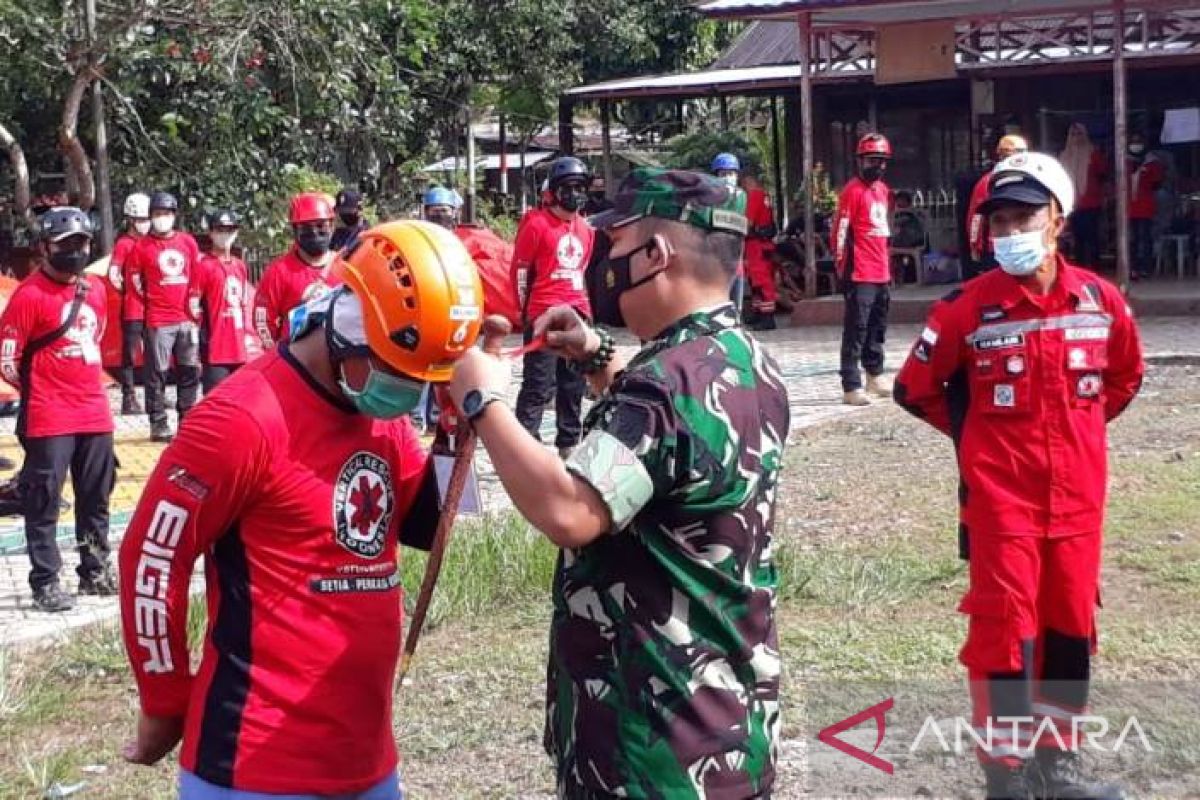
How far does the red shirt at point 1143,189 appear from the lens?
23.2m

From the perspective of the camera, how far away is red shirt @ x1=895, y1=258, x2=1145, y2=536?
17.7 feet

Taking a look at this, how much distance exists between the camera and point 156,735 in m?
3.55

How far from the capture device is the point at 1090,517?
17.8ft

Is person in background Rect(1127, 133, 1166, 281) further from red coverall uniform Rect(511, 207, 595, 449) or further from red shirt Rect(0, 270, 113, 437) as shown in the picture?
red shirt Rect(0, 270, 113, 437)

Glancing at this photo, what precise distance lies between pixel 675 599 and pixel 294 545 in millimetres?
762

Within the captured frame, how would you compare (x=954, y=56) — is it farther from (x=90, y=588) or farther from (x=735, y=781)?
(x=735, y=781)

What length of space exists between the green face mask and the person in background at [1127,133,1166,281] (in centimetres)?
2078

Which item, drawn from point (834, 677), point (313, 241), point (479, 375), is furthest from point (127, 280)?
point (479, 375)

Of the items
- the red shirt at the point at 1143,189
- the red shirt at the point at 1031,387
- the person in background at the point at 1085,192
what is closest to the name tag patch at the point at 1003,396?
the red shirt at the point at 1031,387

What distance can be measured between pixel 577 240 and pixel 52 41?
24.0ft

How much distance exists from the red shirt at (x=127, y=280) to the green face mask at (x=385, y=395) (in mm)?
11247

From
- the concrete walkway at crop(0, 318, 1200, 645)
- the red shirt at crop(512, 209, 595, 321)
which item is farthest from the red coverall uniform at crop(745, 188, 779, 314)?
the red shirt at crop(512, 209, 595, 321)

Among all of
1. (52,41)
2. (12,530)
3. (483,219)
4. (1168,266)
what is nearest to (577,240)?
(12,530)

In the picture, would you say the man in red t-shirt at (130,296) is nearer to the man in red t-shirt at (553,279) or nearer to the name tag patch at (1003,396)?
the man in red t-shirt at (553,279)
